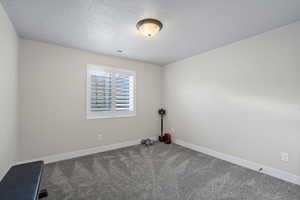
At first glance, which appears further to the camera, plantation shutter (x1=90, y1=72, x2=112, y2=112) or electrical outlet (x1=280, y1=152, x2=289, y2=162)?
plantation shutter (x1=90, y1=72, x2=112, y2=112)

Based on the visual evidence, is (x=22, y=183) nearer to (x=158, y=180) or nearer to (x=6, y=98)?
(x=6, y=98)

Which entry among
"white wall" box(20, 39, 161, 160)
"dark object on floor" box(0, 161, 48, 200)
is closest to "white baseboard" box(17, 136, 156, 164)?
"white wall" box(20, 39, 161, 160)

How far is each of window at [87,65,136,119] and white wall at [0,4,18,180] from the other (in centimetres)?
131

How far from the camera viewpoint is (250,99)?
8.33 ft

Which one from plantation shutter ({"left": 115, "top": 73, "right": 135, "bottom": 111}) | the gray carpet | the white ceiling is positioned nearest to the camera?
the white ceiling

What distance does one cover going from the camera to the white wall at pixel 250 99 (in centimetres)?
212

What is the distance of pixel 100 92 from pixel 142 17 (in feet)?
6.92

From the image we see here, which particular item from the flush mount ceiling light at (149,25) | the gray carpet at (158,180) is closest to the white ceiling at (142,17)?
the flush mount ceiling light at (149,25)

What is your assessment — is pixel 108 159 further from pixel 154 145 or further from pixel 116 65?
pixel 116 65

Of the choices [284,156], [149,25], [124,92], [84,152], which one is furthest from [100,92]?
[284,156]

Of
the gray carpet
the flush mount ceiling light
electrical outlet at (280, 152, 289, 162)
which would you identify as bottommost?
the gray carpet

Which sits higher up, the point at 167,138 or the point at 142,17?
the point at 142,17

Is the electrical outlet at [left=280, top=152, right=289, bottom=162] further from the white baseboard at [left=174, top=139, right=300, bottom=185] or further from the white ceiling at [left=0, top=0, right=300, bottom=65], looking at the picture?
the white ceiling at [left=0, top=0, right=300, bottom=65]

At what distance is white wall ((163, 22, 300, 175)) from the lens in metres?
2.12
